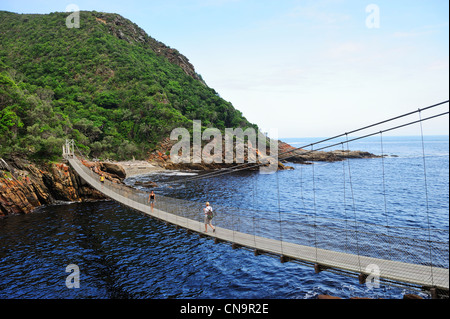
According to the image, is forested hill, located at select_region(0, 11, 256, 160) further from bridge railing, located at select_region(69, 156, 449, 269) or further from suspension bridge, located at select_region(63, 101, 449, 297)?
suspension bridge, located at select_region(63, 101, 449, 297)

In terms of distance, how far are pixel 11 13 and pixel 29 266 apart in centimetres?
11134

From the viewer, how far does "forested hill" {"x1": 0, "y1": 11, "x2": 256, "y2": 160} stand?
162 ft

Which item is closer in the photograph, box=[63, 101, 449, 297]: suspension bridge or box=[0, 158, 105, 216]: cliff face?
box=[63, 101, 449, 297]: suspension bridge

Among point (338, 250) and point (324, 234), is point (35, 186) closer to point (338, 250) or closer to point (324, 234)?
point (324, 234)

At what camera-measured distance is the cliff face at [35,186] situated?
2297 cm

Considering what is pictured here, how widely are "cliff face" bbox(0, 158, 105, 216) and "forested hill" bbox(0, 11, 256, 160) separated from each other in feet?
22.3

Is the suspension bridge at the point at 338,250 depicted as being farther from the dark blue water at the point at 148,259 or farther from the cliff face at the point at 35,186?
the cliff face at the point at 35,186

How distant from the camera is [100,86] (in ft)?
207

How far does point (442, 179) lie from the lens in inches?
1688

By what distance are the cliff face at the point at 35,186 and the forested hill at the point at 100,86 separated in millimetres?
6800

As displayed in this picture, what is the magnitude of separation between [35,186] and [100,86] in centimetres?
4273

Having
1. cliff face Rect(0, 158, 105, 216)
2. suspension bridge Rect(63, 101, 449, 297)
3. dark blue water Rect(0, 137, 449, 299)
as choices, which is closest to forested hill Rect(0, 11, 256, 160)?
cliff face Rect(0, 158, 105, 216)
